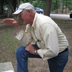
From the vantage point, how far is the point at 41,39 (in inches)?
76.5

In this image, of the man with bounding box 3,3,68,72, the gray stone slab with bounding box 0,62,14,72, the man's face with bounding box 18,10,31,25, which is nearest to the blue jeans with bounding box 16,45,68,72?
the man with bounding box 3,3,68,72

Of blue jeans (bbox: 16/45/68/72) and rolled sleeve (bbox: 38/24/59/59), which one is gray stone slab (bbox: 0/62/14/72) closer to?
blue jeans (bbox: 16/45/68/72)

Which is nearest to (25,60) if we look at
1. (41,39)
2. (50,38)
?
(41,39)

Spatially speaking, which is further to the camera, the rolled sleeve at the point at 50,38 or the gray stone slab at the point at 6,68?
the gray stone slab at the point at 6,68

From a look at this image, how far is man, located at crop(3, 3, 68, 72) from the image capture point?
1739 millimetres

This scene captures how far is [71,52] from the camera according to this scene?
436 centimetres

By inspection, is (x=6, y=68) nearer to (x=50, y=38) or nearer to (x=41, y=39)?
(x=41, y=39)

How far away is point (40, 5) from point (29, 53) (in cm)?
4199

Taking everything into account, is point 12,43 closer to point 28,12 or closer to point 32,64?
point 32,64

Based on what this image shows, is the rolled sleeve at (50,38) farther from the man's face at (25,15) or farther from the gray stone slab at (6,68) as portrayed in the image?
the gray stone slab at (6,68)

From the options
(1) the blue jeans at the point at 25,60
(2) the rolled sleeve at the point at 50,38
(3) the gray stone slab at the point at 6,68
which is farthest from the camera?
(3) the gray stone slab at the point at 6,68

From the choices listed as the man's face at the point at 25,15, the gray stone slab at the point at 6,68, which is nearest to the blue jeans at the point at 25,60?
the gray stone slab at the point at 6,68

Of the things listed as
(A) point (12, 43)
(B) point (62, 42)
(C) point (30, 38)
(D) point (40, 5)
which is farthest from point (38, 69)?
(D) point (40, 5)

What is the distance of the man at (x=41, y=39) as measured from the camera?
1739 mm
